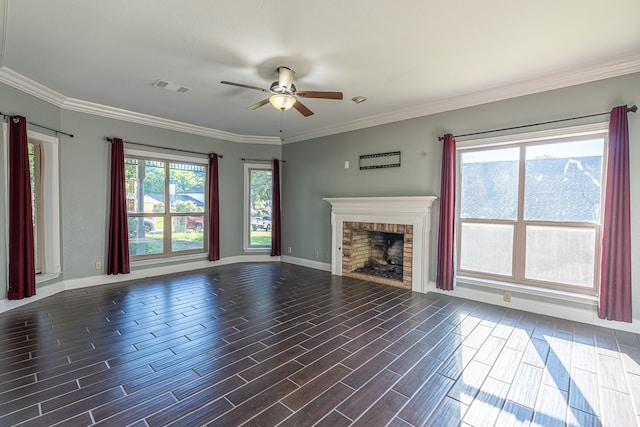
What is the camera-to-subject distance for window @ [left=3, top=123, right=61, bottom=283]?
4344 millimetres

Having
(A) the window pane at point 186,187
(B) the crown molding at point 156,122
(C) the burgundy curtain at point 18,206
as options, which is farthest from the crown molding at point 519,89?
(C) the burgundy curtain at point 18,206

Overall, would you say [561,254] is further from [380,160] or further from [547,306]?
[380,160]

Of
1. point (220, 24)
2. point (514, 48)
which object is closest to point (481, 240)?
point (514, 48)

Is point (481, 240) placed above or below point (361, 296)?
above

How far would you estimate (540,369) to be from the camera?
2467mm

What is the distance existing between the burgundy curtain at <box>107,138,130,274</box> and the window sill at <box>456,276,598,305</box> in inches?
209

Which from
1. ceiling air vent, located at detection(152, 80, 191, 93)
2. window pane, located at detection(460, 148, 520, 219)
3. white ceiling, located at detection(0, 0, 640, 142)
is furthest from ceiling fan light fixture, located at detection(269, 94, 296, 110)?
window pane, located at detection(460, 148, 520, 219)

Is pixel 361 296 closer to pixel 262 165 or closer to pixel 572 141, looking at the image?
pixel 572 141

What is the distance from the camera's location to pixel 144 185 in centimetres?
545

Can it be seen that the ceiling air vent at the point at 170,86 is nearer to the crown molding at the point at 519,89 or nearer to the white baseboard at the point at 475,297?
the crown molding at the point at 519,89

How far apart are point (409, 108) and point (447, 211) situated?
170 cm

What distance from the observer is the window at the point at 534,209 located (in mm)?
3471

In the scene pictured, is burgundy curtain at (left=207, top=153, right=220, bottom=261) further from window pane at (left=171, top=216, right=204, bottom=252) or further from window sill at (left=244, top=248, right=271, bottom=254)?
window sill at (left=244, top=248, right=271, bottom=254)

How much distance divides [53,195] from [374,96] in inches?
190
